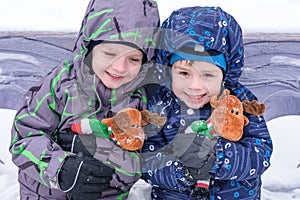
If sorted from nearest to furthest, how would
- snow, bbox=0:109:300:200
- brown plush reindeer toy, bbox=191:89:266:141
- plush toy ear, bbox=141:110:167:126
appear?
brown plush reindeer toy, bbox=191:89:266:141 → plush toy ear, bbox=141:110:167:126 → snow, bbox=0:109:300:200

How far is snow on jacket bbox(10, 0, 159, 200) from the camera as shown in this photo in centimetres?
152

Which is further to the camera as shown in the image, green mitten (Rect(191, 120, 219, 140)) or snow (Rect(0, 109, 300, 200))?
snow (Rect(0, 109, 300, 200))

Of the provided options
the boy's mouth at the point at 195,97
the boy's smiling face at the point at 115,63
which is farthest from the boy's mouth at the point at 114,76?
the boy's mouth at the point at 195,97

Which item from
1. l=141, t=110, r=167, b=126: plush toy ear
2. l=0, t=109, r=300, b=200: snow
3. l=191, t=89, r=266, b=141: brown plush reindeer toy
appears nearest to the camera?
l=191, t=89, r=266, b=141: brown plush reindeer toy

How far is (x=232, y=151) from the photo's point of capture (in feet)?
4.97

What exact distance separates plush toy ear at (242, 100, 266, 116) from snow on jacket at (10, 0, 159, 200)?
1.11ft

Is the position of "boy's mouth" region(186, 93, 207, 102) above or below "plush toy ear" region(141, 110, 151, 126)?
above

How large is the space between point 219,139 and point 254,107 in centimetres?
15

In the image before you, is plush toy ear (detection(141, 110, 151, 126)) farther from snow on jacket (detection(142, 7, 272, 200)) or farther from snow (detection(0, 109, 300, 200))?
snow (detection(0, 109, 300, 200))

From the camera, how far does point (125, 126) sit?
4.79ft

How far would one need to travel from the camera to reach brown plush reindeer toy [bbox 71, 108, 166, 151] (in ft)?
4.80

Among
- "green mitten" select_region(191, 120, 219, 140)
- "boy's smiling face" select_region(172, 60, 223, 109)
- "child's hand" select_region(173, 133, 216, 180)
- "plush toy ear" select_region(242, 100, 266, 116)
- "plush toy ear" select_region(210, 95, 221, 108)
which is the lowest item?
"child's hand" select_region(173, 133, 216, 180)

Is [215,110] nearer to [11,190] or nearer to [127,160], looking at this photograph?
[127,160]

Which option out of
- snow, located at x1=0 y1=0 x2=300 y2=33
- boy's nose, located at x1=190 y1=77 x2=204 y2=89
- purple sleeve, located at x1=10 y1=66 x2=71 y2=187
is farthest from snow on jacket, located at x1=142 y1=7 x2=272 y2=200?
snow, located at x1=0 y1=0 x2=300 y2=33
